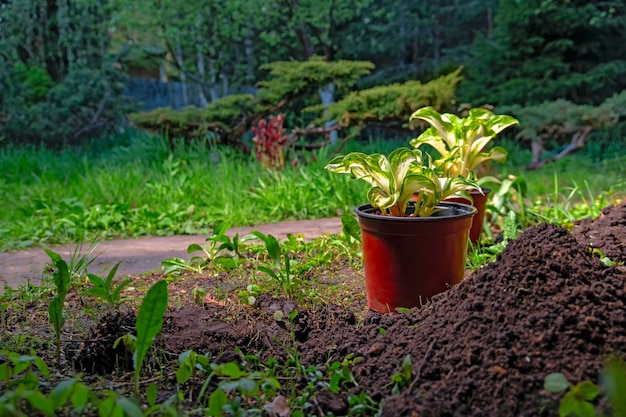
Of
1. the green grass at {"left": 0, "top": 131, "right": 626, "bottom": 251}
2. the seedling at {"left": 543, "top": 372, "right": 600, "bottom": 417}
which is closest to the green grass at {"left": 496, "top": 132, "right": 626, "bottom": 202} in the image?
the green grass at {"left": 0, "top": 131, "right": 626, "bottom": 251}

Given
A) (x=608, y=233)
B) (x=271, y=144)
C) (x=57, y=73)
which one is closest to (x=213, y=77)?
(x=57, y=73)

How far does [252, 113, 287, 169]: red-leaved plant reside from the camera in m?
5.12

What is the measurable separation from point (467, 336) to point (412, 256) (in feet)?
1.83

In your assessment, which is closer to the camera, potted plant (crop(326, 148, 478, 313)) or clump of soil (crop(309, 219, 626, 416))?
clump of soil (crop(309, 219, 626, 416))

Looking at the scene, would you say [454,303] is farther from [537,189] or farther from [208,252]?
[537,189]

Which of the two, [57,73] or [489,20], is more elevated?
[489,20]

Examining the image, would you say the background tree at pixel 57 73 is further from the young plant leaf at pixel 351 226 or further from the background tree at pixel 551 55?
the young plant leaf at pixel 351 226

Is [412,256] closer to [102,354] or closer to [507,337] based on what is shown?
[507,337]

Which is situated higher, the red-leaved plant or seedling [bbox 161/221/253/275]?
the red-leaved plant

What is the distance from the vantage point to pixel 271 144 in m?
5.16

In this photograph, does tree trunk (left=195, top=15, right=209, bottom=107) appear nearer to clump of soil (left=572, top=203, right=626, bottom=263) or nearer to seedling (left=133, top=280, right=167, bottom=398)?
clump of soil (left=572, top=203, right=626, bottom=263)

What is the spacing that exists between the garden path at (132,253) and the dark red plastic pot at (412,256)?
1188 mm

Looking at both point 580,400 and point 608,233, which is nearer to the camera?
point 580,400

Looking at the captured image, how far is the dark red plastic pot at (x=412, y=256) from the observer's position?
1846mm
